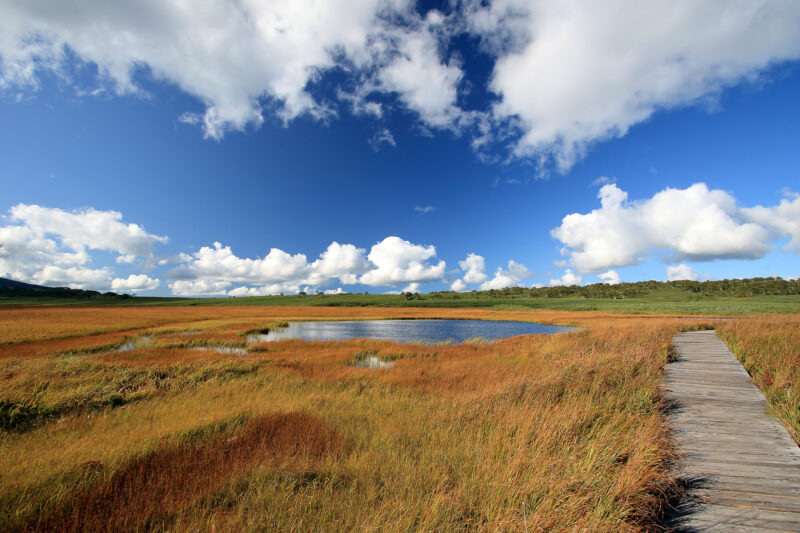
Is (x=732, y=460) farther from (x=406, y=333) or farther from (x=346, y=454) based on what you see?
(x=406, y=333)

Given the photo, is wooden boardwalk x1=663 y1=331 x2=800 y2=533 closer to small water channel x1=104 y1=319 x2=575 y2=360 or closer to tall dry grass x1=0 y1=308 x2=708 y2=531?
tall dry grass x1=0 y1=308 x2=708 y2=531

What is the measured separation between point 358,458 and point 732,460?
6233mm

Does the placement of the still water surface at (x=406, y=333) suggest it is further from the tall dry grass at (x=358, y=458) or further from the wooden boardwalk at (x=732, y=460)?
the wooden boardwalk at (x=732, y=460)

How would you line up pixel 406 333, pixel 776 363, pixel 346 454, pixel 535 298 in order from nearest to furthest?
pixel 346 454 → pixel 776 363 → pixel 406 333 → pixel 535 298

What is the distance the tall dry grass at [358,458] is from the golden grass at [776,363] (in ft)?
7.02

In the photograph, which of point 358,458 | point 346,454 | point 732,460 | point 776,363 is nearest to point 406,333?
point 776,363

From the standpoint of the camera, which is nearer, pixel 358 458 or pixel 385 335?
Result: pixel 358 458

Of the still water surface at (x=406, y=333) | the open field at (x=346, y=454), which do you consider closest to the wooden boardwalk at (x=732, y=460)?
the open field at (x=346, y=454)

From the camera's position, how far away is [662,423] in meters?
6.18

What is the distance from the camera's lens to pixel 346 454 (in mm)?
5910

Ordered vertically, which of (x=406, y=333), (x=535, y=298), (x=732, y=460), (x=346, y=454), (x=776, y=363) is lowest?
(x=406, y=333)

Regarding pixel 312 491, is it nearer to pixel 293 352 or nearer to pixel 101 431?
pixel 101 431

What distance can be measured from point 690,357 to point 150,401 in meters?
A: 20.4

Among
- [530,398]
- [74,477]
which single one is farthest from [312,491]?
[530,398]
